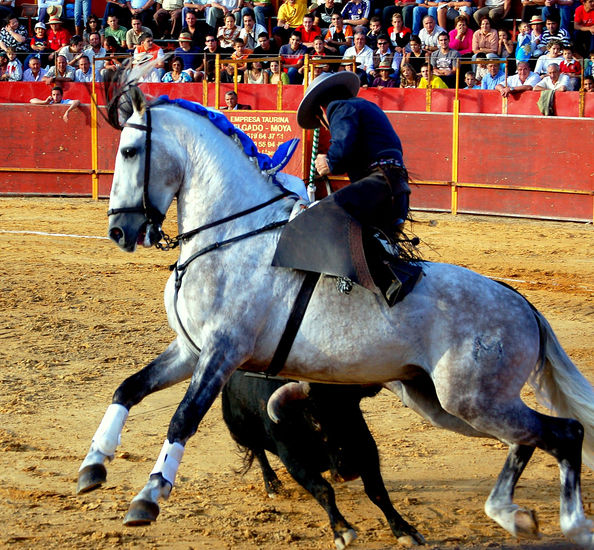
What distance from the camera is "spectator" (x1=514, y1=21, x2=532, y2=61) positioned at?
49.5 feet

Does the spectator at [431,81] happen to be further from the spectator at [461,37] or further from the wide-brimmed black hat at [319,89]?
the wide-brimmed black hat at [319,89]

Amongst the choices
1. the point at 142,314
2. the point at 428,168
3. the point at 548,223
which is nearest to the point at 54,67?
the point at 428,168

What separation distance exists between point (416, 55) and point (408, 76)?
1.84 ft

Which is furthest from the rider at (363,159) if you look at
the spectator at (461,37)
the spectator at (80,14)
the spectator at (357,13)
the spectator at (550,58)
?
the spectator at (80,14)

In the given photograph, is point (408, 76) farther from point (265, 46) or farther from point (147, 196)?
point (147, 196)

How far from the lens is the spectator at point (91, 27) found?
18.7m

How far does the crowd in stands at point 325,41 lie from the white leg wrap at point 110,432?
403 inches

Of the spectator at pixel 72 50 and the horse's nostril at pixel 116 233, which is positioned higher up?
the spectator at pixel 72 50

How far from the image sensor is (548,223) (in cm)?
1373

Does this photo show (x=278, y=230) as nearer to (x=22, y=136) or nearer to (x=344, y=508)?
(x=344, y=508)

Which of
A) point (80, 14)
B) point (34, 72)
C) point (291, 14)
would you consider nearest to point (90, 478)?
point (34, 72)

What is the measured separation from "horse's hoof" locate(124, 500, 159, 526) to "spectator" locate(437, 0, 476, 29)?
14084mm

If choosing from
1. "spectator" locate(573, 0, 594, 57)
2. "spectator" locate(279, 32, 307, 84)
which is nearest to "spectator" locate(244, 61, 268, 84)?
"spectator" locate(279, 32, 307, 84)

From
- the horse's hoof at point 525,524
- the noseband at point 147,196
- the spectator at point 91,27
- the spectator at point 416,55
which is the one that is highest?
the spectator at point 91,27
